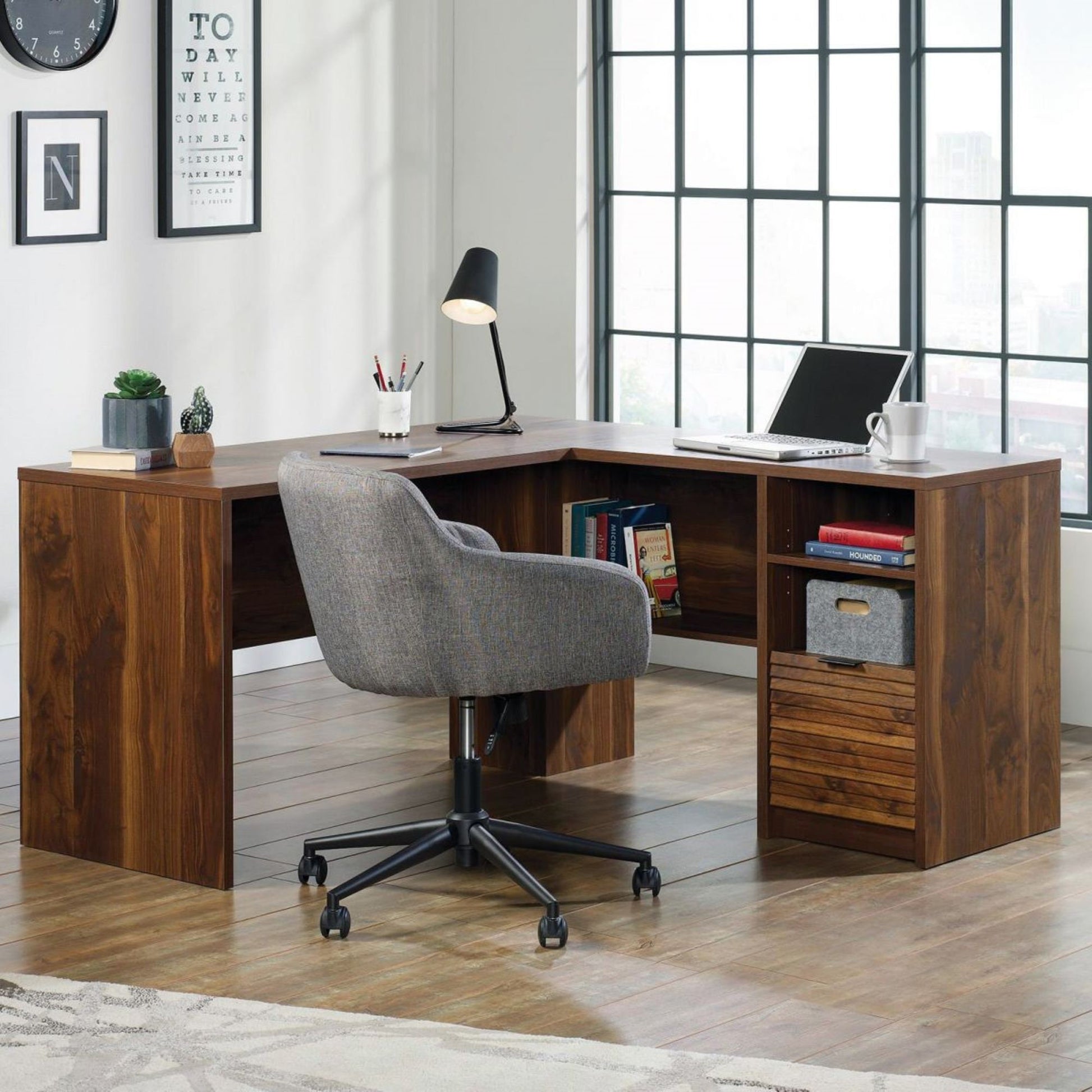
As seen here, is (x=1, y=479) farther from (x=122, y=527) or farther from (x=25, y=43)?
(x=122, y=527)

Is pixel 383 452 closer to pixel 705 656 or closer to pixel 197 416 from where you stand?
pixel 197 416

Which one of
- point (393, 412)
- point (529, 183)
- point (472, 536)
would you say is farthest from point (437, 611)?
point (529, 183)

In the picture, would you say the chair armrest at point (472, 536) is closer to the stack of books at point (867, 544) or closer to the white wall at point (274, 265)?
the stack of books at point (867, 544)

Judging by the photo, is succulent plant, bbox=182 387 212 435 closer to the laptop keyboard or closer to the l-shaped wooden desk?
the l-shaped wooden desk

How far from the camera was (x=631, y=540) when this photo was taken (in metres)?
4.68

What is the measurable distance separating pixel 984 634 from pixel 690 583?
0.85m

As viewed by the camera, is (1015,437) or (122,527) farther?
(1015,437)

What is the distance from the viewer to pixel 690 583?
4.81 meters

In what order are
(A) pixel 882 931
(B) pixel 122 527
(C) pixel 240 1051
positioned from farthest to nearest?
1. (B) pixel 122 527
2. (A) pixel 882 931
3. (C) pixel 240 1051

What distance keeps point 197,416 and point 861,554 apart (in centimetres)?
138

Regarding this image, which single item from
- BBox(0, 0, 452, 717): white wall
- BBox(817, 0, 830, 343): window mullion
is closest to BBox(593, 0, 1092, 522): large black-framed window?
BBox(817, 0, 830, 343): window mullion

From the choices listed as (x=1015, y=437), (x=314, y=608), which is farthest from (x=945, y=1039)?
(x=1015, y=437)

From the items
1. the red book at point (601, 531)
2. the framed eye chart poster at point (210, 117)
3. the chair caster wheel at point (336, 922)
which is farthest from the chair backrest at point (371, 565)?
the framed eye chart poster at point (210, 117)

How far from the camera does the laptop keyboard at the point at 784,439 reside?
4320 mm
